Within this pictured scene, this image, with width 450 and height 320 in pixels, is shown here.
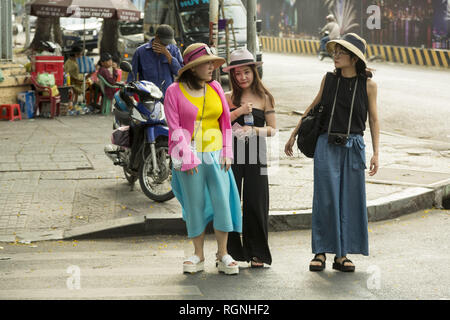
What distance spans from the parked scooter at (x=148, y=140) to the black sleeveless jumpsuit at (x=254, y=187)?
2213 millimetres

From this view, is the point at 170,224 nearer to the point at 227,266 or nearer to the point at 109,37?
the point at 227,266

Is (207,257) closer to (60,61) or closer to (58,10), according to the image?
(60,61)

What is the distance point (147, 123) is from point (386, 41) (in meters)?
23.4

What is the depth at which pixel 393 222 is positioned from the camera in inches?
308

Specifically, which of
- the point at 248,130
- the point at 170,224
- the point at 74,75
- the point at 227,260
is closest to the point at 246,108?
the point at 248,130

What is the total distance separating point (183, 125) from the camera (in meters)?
5.60

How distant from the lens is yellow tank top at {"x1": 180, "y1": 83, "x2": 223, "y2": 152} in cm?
561

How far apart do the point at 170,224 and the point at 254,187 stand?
63.9 inches

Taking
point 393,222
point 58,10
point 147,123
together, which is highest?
point 58,10

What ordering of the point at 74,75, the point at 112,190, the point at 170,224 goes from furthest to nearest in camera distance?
the point at 74,75 < the point at 112,190 < the point at 170,224

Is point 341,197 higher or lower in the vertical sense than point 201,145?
lower

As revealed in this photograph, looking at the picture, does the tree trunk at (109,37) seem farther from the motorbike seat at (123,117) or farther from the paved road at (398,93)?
the motorbike seat at (123,117)

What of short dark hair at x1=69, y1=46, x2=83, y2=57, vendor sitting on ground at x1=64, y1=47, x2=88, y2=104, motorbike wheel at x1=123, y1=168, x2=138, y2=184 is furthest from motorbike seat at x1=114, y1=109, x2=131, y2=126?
short dark hair at x1=69, y1=46, x2=83, y2=57
